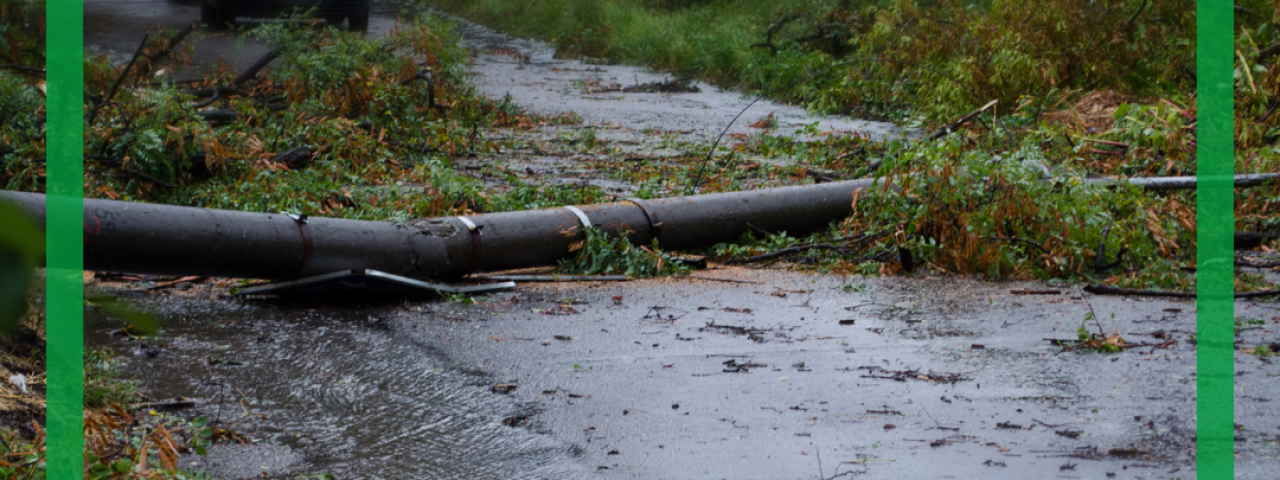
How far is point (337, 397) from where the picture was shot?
395 cm

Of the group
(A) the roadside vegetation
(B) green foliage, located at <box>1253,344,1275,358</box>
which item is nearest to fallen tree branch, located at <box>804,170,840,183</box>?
(A) the roadside vegetation

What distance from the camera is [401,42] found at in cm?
1202

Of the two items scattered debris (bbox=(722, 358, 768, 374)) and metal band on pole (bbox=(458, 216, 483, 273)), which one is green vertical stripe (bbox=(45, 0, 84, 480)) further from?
scattered debris (bbox=(722, 358, 768, 374))

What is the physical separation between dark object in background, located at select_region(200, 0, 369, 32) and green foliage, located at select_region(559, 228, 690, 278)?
1105cm

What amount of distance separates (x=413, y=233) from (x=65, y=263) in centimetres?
507

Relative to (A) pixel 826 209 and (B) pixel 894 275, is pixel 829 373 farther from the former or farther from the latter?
(A) pixel 826 209

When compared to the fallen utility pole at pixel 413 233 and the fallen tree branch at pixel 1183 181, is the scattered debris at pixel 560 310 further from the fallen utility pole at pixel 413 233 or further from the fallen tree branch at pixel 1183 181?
the fallen tree branch at pixel 1183 181

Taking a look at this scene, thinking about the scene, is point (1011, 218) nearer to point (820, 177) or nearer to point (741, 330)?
point (741, 330)

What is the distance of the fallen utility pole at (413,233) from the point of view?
16.3 ft

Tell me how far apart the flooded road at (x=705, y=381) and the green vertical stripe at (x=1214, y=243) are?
6 centimetres

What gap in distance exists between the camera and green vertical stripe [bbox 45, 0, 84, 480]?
95 cm

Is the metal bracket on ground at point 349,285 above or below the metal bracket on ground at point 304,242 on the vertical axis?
below

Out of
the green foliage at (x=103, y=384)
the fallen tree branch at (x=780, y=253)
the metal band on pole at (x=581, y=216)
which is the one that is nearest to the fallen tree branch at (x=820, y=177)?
the fallen tree branch at (x=780, y=253)

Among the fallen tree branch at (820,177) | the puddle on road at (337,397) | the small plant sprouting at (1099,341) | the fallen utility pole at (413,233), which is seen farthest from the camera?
the fallen tree branch at (820,177)
